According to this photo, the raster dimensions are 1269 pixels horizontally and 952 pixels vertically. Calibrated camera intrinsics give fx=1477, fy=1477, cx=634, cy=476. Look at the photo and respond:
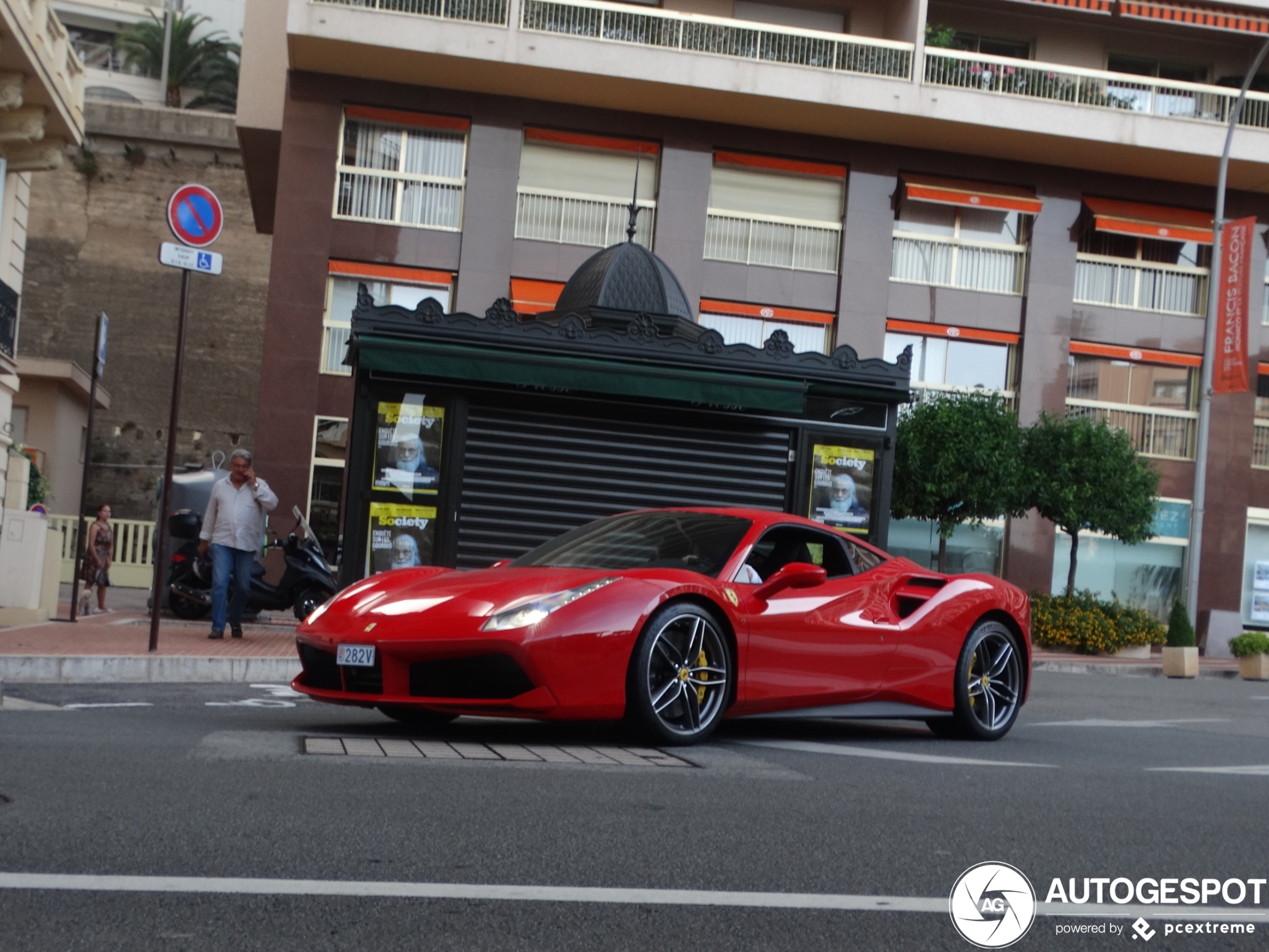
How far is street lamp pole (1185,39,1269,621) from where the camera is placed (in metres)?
25.9

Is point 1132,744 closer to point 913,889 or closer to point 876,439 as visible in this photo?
point 913,889

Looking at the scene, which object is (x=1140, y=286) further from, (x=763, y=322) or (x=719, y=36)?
(x=719, y=36)

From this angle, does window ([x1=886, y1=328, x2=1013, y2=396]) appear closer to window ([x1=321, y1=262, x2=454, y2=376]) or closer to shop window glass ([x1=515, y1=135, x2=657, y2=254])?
shop window glass ([x1=515, y1=135, x2=657, y2=254])

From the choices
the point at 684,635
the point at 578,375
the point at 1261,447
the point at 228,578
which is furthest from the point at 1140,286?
the point at 684,635

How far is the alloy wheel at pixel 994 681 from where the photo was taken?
335 inches

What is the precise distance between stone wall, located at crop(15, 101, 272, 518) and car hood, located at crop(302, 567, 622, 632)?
36.7m

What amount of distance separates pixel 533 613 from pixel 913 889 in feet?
9.63

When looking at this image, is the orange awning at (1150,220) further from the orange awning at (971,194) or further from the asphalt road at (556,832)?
the asphalt road at (556,832)

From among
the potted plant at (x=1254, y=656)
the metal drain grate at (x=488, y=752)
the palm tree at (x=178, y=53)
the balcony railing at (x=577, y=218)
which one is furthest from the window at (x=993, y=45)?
the palm tree at (x=178, y=53)

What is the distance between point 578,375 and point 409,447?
1907 mm

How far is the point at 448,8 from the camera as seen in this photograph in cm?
2673

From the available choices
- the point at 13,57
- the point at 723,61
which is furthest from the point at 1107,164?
the point at 13,57

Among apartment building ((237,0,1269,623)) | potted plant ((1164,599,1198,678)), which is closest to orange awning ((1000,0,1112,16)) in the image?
apartment building ((237,0,1269,623))

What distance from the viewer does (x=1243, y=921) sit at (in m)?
3.70
